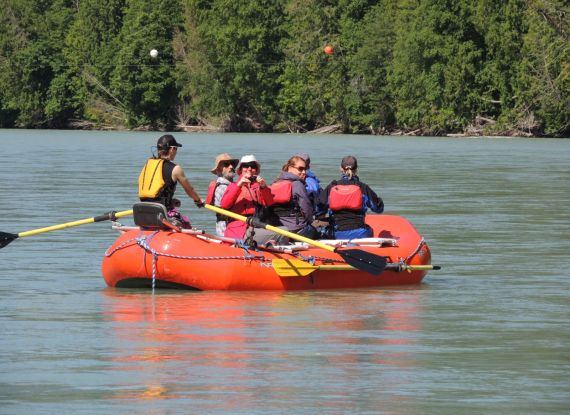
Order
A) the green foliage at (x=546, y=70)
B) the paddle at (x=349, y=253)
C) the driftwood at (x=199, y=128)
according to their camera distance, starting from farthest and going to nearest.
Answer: the driftwood at (x=199, y=128)
the green foliage at (x=546, y=70)
the paddle at (x=349, y=253)

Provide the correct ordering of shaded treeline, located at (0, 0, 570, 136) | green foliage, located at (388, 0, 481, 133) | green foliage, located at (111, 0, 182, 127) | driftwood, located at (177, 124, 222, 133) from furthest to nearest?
green foliage, located at (111, 0, 182, 127) < driftwood, located at (177, 124, 222, 133) < green foliage, located at (388, 0, 481, 133) < shaded treeline, located at (0, 0, 570, 136)

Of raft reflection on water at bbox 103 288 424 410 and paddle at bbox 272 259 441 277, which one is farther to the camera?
paddle at bbox 272 259 441 277

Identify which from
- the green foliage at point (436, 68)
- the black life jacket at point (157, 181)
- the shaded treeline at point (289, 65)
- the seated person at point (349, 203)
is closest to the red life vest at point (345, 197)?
the seated person at point (349, 203)

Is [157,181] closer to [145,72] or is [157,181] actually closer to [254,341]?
[254,341]

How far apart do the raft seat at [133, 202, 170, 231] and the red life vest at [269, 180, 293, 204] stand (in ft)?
3.84

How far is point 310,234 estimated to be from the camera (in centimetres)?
1428

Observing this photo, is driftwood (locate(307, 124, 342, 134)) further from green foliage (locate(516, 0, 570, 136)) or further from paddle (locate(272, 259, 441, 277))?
paddle (locate(272, 259, 441, 277))

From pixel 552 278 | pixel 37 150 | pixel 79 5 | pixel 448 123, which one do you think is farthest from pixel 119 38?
pixel 552 278

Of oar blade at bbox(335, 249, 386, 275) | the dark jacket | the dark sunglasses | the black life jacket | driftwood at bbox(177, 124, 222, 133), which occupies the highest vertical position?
the dark sunglasses

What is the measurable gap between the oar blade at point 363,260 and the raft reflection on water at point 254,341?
0.80 feet

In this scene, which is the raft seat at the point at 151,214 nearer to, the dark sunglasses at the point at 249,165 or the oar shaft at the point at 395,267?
the dark sunglasses at the point at 249,165

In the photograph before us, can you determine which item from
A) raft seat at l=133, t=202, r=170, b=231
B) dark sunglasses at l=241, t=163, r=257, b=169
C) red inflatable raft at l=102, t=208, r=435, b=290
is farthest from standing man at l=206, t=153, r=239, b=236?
raft seat at l=133, t=202, r=170, b=231

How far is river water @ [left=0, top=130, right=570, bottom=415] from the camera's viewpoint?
8.87 m

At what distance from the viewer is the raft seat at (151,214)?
13359mm
